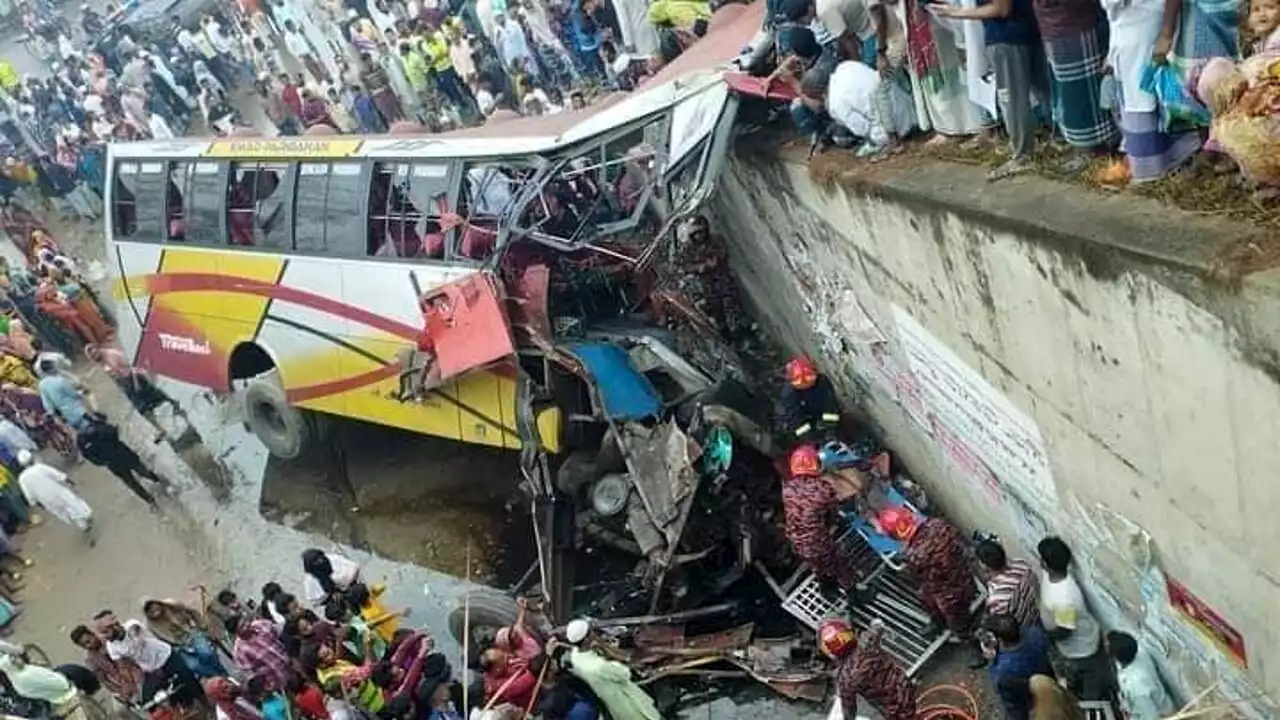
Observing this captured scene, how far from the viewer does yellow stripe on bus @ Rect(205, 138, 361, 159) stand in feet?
32.6

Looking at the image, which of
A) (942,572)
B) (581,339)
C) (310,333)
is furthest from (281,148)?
(942,572)

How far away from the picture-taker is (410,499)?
10.8 meters

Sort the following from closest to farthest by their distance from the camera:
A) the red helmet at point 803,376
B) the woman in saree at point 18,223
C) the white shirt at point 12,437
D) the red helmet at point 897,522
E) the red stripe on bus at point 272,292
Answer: the red helmet at point 897,522 → the red helmet at point 803,376 → the red stripe on bus at point 272,292 → the white shirt at point 12,437 → the woman in saree at point 18,223

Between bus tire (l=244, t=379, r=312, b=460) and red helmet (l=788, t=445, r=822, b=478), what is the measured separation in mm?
5224

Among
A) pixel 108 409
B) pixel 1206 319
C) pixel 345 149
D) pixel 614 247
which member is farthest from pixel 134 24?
pixel 1206 319

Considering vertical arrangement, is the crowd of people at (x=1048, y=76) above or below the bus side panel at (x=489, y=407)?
above

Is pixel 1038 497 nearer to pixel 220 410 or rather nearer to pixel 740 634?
pixel 740 634

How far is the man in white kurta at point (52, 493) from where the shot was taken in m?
11.2

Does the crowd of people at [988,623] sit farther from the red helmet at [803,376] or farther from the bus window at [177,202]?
the bus window at [177,202]

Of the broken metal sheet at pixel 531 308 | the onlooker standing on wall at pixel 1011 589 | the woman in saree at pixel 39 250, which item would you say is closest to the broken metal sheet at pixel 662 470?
the broken metal sheet at pixel 531 308

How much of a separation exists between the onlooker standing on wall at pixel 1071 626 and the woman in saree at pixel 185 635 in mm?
5580

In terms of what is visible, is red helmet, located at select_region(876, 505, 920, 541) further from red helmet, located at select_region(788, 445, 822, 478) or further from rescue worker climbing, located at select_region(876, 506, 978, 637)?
red helmet, located at select_region(788, 445, 822, 478)

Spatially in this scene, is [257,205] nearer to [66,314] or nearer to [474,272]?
[474,272]

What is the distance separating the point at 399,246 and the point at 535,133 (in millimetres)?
1341
